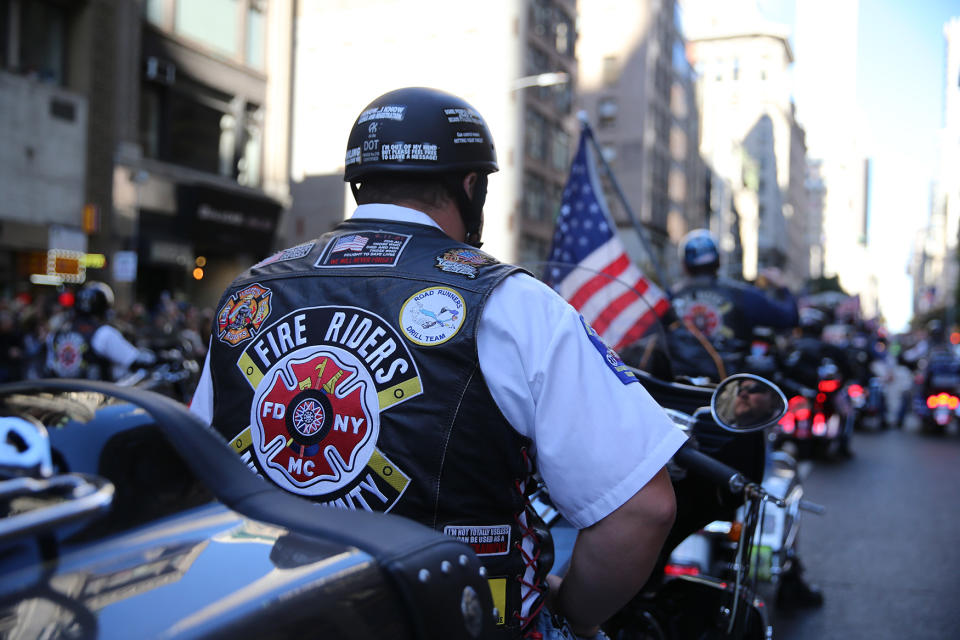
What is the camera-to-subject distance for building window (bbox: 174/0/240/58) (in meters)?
23.2

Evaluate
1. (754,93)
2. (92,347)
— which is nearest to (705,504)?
(92,347)

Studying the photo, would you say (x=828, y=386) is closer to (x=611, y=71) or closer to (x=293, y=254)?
(x=293, y=254)

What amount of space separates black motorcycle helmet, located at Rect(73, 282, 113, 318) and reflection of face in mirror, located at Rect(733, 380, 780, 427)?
6.50 m

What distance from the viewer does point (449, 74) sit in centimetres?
4197

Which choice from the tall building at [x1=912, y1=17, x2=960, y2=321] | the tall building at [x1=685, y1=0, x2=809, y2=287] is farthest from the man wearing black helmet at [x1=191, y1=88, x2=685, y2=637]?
the tall building at [x1=912, y1=17, x2=960, y2=321]

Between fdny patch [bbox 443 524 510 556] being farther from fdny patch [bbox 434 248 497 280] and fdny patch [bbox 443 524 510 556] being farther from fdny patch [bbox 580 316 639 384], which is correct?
fdny patch [bbox 434 248 497 280]

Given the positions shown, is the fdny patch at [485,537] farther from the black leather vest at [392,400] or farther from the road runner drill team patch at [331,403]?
the road runner drill team patch at [331,403]

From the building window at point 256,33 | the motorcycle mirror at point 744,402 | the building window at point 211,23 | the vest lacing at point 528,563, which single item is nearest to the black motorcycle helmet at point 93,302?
the motorcycle mirror at point 744,402

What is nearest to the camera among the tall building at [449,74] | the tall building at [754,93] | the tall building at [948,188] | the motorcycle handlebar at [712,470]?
the motorcycle handlebar at [712,470]

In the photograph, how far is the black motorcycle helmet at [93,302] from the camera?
759 cm

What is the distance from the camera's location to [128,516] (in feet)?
3.84

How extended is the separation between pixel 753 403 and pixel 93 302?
6.55 m

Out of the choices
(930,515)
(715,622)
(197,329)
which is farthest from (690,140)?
(715,622)

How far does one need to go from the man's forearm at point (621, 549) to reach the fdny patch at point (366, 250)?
693 mm
